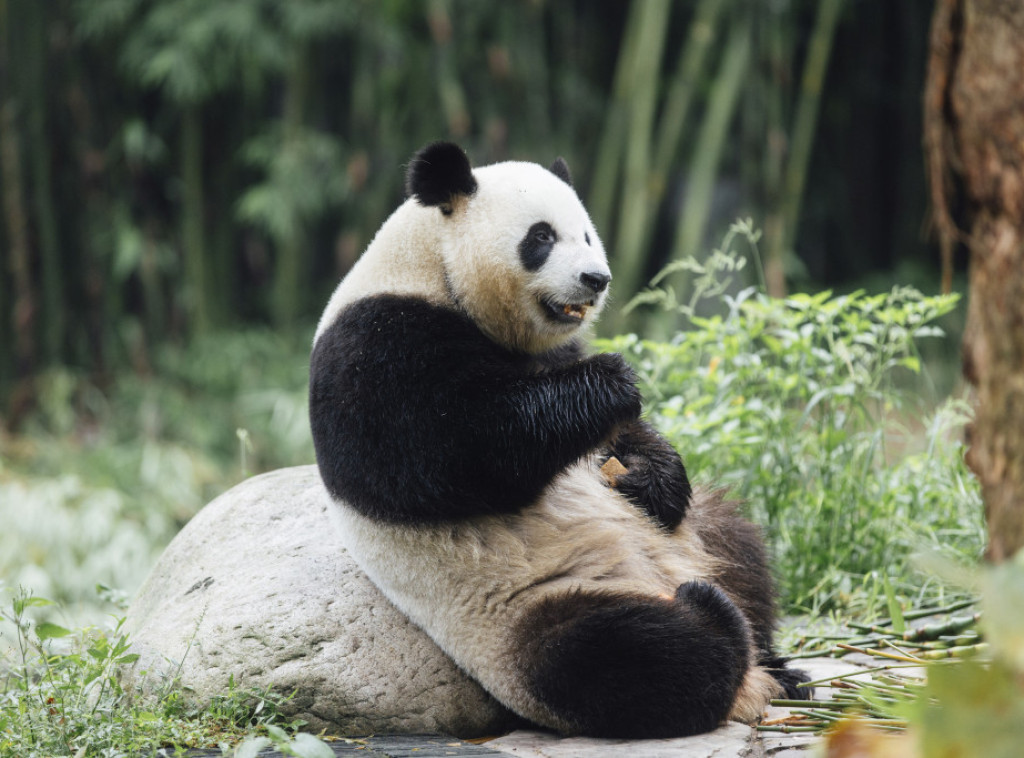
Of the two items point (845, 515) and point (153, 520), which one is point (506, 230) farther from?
point (153, 520)

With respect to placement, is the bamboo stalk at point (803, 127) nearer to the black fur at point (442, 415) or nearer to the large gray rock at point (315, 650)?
the black fur at point (442, 415)

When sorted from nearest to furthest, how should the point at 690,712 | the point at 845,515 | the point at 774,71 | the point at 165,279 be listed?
the point at 690,712
the point at 845,515
the point at 774,71
the point at 165,279

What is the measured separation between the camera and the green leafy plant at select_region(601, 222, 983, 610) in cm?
342

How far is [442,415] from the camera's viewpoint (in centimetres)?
236

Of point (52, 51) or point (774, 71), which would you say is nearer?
point (774, 71)

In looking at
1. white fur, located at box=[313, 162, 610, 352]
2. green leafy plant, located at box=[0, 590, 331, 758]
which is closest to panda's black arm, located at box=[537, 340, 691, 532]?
white fur, located at box=[313, 162, 610, 352]

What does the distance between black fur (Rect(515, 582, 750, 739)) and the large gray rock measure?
0.26 metres

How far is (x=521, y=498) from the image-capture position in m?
2.47

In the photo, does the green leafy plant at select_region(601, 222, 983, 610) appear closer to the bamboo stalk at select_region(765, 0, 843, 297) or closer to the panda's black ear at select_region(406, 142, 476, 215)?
the panda's black ear at select_region(406, 142, 476, 215)

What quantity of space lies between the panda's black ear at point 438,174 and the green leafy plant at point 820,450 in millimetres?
1123

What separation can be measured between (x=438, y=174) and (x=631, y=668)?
125 centimetres

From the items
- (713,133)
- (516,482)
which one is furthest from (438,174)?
(713,133)

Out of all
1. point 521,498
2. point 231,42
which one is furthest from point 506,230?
point 231,42

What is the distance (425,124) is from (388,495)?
17.8 ft
